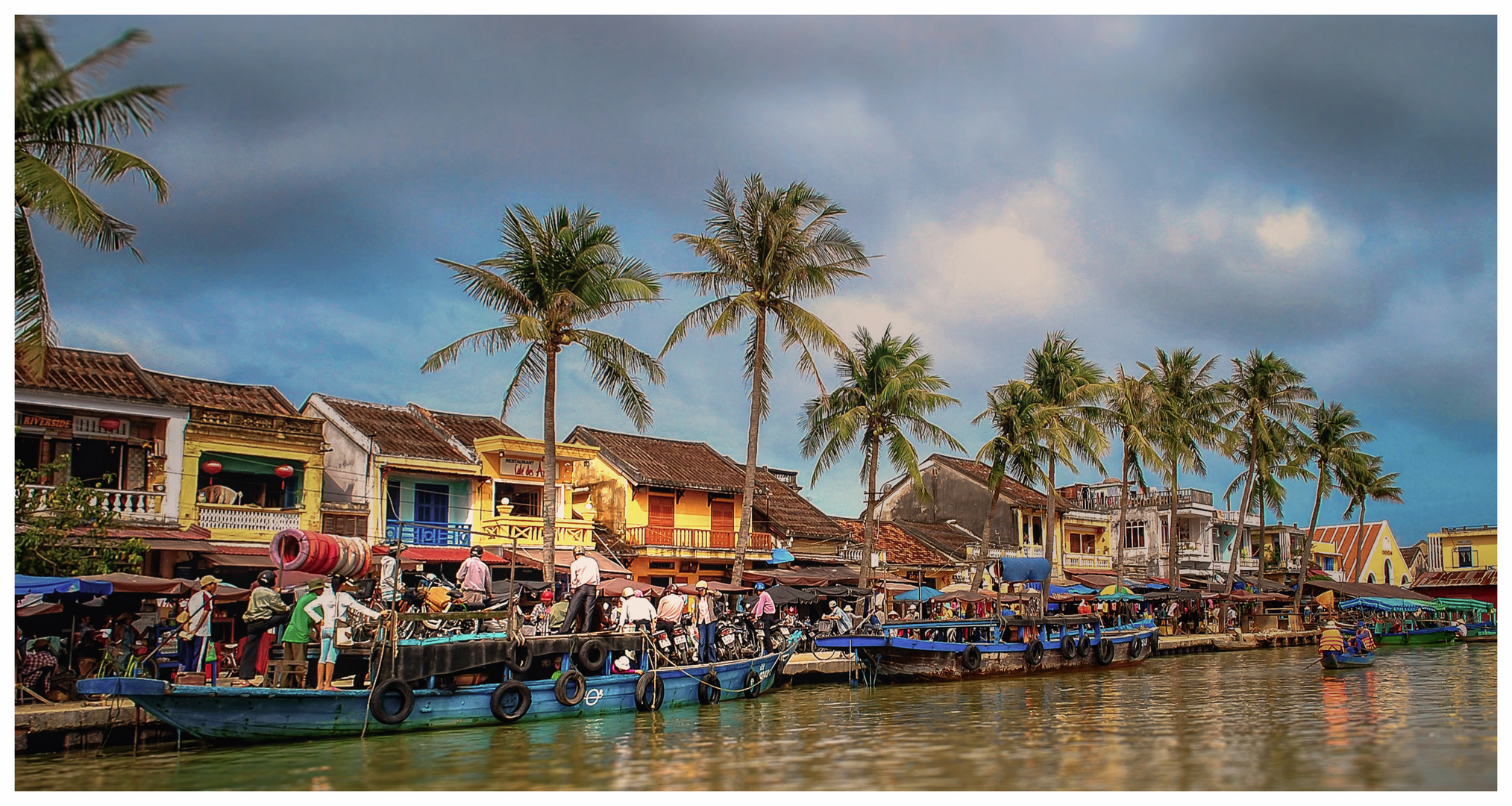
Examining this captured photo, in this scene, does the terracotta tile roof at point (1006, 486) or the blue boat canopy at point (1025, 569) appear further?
the terracotta tile roof at point (1006, 486)

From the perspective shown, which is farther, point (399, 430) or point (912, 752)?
point (399, 430)

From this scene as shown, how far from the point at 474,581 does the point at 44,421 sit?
13863 millimetres

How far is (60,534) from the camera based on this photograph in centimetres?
2031

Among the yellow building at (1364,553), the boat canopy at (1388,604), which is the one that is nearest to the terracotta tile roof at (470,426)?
the boat canopy at (1388,604)

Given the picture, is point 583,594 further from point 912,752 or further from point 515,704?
point 912,752

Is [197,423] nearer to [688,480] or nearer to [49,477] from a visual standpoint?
[49,477]

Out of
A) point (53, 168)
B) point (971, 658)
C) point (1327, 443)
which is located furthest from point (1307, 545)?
point (53, 168)

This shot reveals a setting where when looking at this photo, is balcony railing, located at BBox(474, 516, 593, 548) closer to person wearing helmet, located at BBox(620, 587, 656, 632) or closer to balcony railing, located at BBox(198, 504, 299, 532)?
balcony railing, located at BBox(198, 504, 299, 532)

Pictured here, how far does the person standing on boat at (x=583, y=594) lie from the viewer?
1977 cm

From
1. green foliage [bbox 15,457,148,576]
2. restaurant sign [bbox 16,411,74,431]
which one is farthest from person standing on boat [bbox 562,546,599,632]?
restaurant sign [bbox 16,411,74,431]

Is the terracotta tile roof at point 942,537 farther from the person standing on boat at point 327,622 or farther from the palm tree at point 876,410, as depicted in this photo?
the person standing on boat at point 327,622

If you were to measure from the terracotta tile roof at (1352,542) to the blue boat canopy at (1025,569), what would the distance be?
4914cm

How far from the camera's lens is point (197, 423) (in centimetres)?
2898

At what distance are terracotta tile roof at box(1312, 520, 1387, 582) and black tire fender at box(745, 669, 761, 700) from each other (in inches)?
2356
